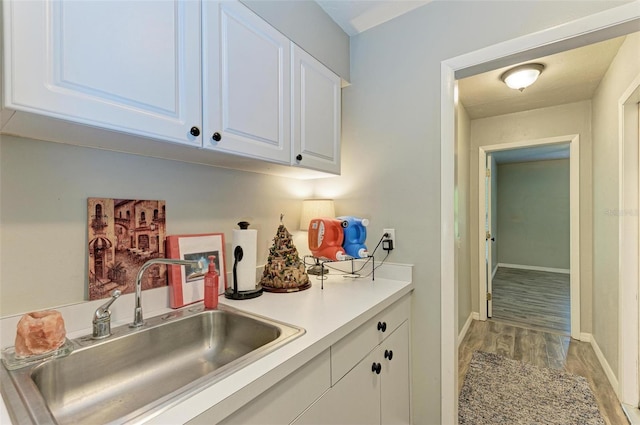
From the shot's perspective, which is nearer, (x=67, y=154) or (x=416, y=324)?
(x=67, y=154)

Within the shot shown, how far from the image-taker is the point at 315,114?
59.7 inches

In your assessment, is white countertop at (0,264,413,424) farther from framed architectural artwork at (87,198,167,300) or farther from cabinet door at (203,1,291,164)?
cabinet door at (203,1,291,164)

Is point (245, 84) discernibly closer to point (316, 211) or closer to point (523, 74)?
point (316, 211)

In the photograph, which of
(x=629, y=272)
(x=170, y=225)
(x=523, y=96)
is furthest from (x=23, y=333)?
(x=523, y=96)

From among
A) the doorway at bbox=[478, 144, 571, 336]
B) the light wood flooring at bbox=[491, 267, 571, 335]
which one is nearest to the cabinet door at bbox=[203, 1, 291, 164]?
the light wood flooring at bbox=[491, 267, 571, 335]

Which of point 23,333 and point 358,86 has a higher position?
point 358,86

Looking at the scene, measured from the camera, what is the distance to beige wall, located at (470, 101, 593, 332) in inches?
110

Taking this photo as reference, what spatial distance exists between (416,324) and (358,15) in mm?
1764

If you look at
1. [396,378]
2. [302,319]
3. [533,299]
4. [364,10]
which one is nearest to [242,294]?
[302,319]

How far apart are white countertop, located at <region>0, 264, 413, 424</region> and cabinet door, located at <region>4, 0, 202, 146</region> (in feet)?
2.17

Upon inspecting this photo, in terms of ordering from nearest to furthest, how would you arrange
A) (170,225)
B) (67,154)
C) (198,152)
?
1. (67,154)
2. (198,152)
3. (170,225)

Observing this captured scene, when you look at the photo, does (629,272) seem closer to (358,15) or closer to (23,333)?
(358,15)

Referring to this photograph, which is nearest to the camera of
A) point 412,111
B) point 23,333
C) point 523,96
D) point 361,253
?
point 23,333

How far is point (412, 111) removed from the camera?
1.58m
